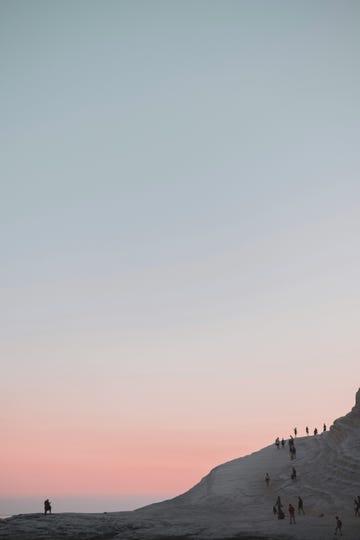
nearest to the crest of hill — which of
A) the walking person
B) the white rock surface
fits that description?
the white rock surface

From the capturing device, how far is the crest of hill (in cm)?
4153

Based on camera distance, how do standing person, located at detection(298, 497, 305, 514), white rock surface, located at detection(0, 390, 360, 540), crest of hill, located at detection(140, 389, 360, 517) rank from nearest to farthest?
white rock surface, located at detection(0, 390, 360, 540) → standing person, located at detection(298, 497, 305, 514) → crest of hill, located at detection(140, 389, 360, 517)

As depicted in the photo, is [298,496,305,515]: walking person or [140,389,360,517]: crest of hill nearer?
[298,496,305,515]: walking person

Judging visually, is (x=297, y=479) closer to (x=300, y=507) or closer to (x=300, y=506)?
(x=300, y=507)

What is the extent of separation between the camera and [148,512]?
47.7 metres

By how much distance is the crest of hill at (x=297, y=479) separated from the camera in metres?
41.5

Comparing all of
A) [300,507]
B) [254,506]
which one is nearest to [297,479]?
[254,506]

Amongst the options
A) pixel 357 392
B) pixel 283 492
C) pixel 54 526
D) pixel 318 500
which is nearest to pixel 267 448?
pixel 357 392

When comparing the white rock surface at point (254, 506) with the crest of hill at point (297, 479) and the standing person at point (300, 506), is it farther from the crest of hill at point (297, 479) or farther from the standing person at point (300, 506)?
the standing person at point (300, 506)

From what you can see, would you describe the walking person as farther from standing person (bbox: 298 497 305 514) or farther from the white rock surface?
the white rock surface

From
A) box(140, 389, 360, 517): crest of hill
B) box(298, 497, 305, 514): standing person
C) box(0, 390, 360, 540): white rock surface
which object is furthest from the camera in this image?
box(140, 389, 360, 517): crest of hill

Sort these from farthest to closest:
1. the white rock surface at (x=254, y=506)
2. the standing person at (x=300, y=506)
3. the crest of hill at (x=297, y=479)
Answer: the crest of hill at (x=297, y=479) < the standing person at (x=300, y=506) < the white rock surface at (x=254, y=506)

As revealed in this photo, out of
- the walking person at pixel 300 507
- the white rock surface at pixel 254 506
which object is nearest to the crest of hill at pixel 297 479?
the white rock surface at pixel 254 506

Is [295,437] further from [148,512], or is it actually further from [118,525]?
[118,525]
